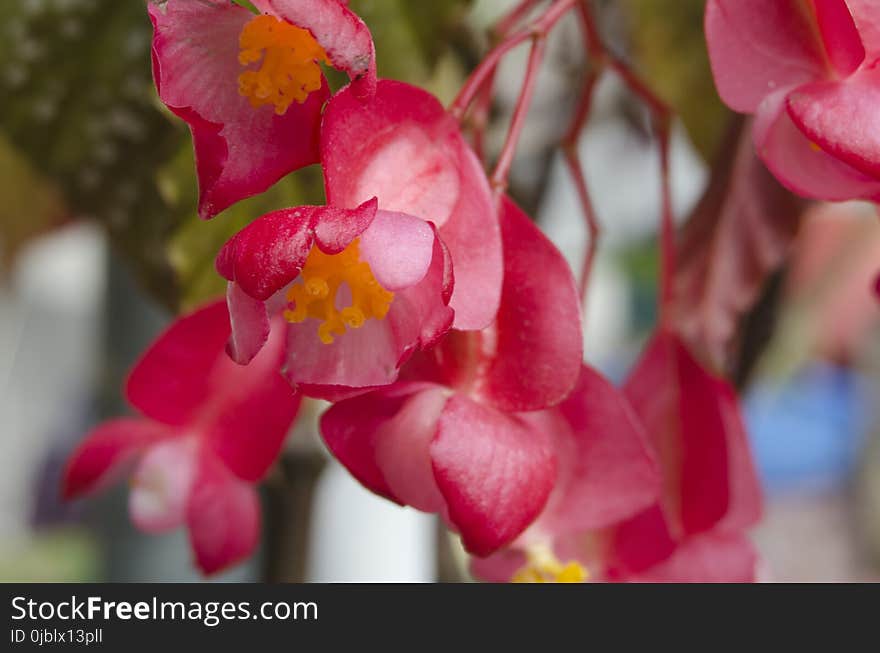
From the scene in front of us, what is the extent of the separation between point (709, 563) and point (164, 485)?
0.19 m

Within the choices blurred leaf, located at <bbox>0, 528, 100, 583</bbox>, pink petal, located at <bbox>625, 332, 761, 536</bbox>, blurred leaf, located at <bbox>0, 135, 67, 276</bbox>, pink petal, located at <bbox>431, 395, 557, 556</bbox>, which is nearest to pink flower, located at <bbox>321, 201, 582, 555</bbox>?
pink petal, located at <bbox>431, 395, 557, 556</bbox>

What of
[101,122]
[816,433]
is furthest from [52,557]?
[101,122]

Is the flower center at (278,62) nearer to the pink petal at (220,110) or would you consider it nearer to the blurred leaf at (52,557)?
the pink petal at (220,110)

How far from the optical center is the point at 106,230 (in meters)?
0.42

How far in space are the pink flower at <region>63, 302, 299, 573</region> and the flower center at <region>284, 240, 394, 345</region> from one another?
0.36 feet

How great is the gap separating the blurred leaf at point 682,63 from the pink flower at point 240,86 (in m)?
0.23

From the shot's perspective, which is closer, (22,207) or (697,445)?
(697,445)

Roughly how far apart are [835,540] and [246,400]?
8.10ft

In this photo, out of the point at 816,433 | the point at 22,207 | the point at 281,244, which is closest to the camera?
the point at 281,244

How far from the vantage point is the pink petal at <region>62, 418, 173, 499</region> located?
41cm

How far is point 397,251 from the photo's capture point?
0.76 feet

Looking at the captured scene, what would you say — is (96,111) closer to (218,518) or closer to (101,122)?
(101,122)

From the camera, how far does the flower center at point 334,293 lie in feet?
0.81
